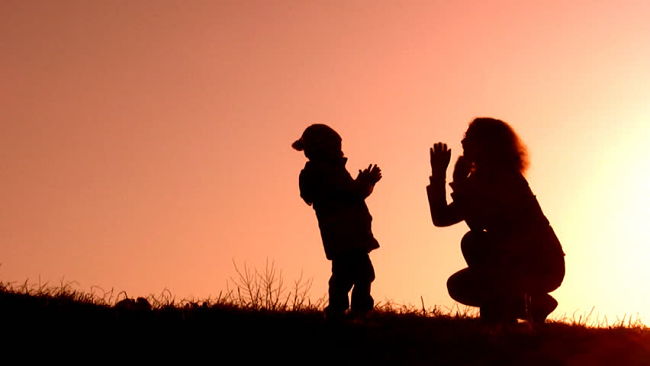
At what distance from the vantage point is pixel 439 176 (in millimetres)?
8672

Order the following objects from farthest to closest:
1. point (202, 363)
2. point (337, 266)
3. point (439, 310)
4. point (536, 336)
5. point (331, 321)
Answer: point (439, 310), point (337, 266), point (331, 321), point (536, 336), point (202, 363)

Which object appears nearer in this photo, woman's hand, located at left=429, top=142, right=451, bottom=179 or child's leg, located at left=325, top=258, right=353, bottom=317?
woman's hand, located at left=429, top=142, right=451, bottom=179

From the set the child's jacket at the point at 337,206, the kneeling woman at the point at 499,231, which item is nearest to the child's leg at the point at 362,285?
the child's jacket at the point at 337,206

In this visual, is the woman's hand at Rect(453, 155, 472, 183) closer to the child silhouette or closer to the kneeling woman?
the kneeling woman

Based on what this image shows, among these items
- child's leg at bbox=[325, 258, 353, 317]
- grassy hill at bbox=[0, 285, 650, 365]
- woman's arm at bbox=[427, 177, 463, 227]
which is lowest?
grassy hill at bbox=[0, 285, 650, 365]

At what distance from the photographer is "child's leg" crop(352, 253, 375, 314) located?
929 cm

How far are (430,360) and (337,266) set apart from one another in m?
2.47

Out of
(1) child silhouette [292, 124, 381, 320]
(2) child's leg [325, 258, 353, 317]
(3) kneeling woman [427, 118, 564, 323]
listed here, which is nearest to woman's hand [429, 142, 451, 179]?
(3) kneeling woman [427, 118, 564, 323]

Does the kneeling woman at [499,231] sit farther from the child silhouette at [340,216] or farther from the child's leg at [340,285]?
the child's leg at [340,285]

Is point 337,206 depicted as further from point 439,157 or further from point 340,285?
point 439,157

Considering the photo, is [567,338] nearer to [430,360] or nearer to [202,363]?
[430,360]

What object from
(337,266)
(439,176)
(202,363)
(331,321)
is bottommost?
(202,363)

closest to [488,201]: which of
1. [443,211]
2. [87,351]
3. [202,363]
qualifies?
[443,211]

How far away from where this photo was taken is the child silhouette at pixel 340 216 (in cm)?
928
